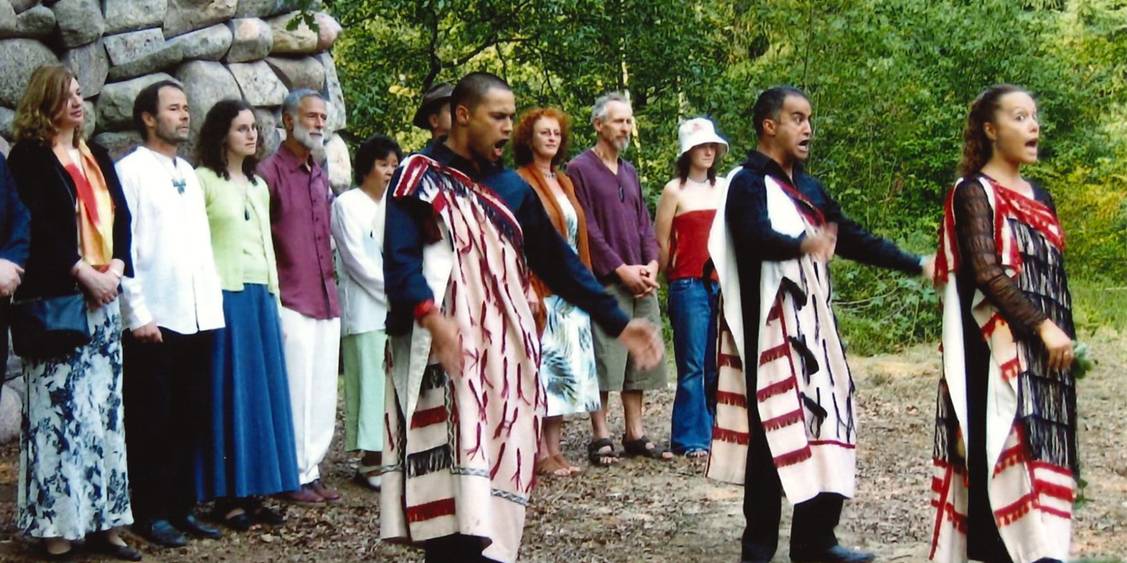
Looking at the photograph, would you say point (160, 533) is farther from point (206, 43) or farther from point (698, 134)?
point (698, 134)

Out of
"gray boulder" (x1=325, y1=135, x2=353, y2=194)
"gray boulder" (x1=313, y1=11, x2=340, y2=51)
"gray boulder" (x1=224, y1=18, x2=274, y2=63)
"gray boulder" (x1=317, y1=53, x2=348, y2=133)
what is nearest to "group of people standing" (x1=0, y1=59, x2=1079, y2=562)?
"gray boulder" (x1=224, y1=18, x2=274, y2=63)

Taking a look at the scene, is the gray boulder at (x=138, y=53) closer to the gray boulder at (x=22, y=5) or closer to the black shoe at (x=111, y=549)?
the gray boulder at (x=22, y=5)

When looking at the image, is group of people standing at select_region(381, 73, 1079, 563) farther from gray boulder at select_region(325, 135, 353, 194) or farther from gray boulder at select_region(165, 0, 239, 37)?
gray boulder at select_region(165, 0, 239, 37)

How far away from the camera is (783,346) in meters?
5.78

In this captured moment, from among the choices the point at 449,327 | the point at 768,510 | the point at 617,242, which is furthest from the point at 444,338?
the point at 617,242

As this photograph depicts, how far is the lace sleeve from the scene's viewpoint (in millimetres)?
4930

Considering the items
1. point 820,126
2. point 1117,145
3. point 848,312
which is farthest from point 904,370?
point 1117,145

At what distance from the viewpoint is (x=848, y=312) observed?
1388 cm

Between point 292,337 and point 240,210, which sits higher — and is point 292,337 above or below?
below

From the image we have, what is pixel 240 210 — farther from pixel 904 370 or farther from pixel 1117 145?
pixel 1117 145

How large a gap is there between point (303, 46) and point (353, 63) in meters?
5.77

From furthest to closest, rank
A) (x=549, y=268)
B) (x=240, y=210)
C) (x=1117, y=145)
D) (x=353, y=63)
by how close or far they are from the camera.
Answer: (x=1117, y=145) → (x=353, y=63) → (x=240, y=210) → (x=549, y=268)

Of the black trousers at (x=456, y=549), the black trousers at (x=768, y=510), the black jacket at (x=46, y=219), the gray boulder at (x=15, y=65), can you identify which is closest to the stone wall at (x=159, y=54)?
the gray boulder at (x=15, y=65)

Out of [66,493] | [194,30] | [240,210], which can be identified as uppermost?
[194,30]
